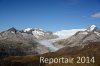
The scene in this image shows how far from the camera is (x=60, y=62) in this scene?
192375 millimetres

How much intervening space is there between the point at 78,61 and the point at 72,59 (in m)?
8.07

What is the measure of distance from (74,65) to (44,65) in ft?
88.2

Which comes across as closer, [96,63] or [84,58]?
[96,63]

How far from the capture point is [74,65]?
604 feet

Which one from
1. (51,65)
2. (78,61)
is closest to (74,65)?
(78,61)

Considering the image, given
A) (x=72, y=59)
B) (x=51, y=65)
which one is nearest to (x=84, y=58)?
(x=72, y=59)

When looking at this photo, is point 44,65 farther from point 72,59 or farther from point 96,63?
point 96,63

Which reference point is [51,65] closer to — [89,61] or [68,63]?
[68,63]

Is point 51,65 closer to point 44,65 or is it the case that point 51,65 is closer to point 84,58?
point 44,65

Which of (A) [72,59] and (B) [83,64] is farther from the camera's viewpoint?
(A) [72,59]

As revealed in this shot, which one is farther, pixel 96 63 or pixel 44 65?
pixel 44 65

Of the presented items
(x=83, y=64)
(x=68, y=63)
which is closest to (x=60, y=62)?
(x=68, y=63)

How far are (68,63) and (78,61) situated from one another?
26.7ft

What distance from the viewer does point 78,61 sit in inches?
7475
